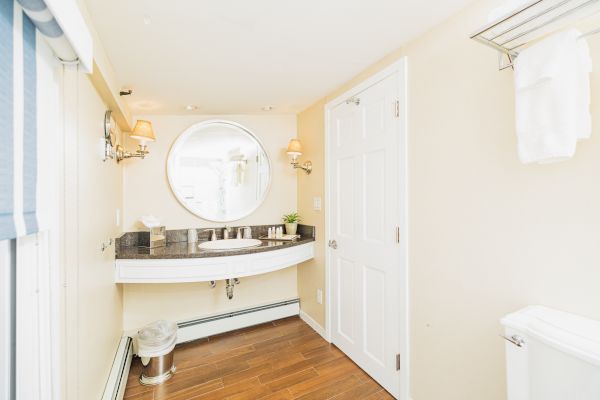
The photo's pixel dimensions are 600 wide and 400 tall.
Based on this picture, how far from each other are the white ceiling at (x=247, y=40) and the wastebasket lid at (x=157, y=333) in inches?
70.0

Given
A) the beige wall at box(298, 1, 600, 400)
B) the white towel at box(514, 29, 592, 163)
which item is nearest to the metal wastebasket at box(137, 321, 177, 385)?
the beige wall at box(298, 1, 600, 400)

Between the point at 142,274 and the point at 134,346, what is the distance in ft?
2.23

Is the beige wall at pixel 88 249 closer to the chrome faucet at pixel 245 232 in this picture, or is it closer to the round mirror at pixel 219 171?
the round mirror at pixel 219 171

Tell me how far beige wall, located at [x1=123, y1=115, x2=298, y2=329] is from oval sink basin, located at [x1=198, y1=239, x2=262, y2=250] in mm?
252

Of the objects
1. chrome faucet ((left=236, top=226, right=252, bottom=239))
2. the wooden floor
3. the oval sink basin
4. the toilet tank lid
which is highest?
chrome faucet ((left=236, top=226, right=252, bottom=239))

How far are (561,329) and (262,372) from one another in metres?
1.77

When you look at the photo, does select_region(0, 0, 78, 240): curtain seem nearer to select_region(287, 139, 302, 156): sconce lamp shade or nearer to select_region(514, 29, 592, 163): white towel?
select_region(514, 29, 592, 163): white towel

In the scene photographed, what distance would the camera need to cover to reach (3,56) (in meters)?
0.64

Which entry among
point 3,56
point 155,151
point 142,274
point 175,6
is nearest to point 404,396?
point 142,274

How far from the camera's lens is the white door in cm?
171

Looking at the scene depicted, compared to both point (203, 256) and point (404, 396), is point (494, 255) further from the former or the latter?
point (203, 256)

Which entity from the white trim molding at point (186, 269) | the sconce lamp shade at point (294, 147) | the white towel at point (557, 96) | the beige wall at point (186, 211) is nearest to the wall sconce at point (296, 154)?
the sconce lamp shade at point (294, 147)

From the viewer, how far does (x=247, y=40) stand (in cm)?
148

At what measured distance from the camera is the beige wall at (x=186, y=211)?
238 cm
